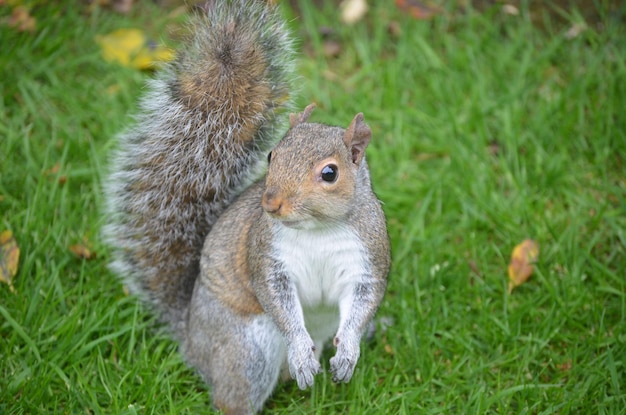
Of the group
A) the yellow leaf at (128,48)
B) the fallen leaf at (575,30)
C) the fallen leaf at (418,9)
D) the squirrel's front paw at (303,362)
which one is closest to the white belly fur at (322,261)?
the squirrel's front paw at (303,362)

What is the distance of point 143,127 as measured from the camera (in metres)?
2.07

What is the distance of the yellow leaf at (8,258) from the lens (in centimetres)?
224

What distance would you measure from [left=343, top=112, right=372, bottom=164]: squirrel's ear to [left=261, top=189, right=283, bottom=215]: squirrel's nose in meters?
0.23

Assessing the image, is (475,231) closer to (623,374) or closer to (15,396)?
(623,374)

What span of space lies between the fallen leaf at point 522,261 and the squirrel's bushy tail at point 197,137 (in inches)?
34.7

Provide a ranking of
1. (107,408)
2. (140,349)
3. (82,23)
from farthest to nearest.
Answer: (82,23)
(140,349)
(107,408)

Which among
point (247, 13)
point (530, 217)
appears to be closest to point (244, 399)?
point (247, 13)

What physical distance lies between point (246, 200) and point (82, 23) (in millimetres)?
1546

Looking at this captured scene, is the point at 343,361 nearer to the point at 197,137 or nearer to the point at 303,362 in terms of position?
the point at 303,362

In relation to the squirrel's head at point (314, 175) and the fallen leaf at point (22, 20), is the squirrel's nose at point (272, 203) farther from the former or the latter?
the fallen leaf at point (22, 20)

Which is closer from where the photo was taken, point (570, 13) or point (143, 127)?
point (143, 127)

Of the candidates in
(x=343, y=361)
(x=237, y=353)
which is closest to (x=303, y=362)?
(x=343, y=361)

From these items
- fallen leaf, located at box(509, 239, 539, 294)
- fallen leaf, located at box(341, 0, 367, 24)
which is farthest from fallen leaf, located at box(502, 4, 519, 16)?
fallen leaf, located at box(509, 239, 539, 294)

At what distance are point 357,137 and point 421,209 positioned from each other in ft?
2.98
